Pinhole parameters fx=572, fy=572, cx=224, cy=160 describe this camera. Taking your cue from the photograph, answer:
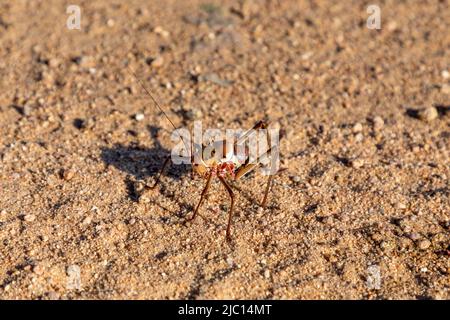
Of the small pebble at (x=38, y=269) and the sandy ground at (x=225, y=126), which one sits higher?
the sandy ground at (x=225, y=126)

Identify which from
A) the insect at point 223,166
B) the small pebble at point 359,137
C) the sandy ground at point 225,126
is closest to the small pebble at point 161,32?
the sandy ground at point 225,126

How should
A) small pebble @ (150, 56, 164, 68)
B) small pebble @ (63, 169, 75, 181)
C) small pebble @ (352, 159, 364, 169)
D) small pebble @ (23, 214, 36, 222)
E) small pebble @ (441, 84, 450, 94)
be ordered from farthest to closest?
small pebble @ (150, 56, 164, 68) → small pebble @ (441, 84, 450, 94) → small pebble @ (352, 159, 364, 169) → small pebble @ (63, 169, 75, 181) → small pebble @ (23, 214, 36, 222)

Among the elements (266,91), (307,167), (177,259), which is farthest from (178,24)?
(177,259)

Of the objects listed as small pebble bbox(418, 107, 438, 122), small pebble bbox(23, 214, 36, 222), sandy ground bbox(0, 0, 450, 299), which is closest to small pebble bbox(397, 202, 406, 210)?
sandy ground bbox(0, 0, 450, 299)

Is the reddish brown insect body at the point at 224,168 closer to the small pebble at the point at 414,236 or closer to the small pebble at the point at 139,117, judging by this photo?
the small pebble at the point at 139,117

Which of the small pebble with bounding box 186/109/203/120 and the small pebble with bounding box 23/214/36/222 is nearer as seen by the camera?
the small pebble with bounding box 23/214/36/222

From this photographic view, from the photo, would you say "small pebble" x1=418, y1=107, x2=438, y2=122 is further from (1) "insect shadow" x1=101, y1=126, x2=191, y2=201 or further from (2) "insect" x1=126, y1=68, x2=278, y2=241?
(1) "insect shadow" x1=101, y1=126, x2=191, y2=201

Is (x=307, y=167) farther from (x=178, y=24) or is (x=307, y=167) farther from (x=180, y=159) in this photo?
(x=178, y=24)
